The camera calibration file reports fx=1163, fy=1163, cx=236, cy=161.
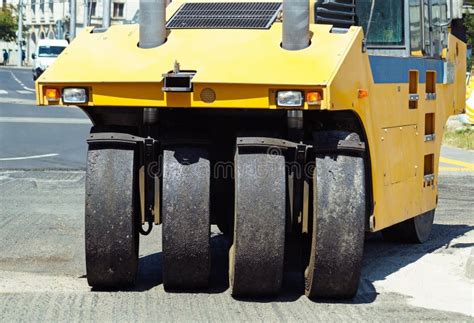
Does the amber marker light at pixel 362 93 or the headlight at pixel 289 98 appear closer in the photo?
the headlight at pixel 289 98

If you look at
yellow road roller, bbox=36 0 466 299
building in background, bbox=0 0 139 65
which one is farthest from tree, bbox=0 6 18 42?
yellow road roller, bbox=36 0 466 299

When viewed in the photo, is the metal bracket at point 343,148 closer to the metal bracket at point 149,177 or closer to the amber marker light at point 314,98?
the amber marker light at point 314,98

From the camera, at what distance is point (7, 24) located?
11750 cm

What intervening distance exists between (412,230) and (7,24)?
110692mm

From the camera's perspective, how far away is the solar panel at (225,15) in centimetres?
848

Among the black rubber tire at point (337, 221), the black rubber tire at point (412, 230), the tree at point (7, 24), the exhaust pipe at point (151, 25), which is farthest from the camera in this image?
the tree at point (7, 24)

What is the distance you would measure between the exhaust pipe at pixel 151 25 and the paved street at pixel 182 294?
5.67 feet

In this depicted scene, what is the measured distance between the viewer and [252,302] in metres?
7.80

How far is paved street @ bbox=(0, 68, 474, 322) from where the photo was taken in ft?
24.4

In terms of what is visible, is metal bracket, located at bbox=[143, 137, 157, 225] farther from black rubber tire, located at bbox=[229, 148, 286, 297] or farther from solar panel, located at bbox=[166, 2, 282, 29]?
solar panel, located at bbox=[166, 2, 282, 29]

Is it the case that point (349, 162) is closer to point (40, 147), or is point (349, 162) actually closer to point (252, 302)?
point (252, 302)

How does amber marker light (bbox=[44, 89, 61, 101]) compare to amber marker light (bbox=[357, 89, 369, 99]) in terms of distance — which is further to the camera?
amber marker light (bbox=[357, 89, 369, 99])

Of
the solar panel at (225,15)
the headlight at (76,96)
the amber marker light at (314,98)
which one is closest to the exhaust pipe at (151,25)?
the solar panel at (225,15)

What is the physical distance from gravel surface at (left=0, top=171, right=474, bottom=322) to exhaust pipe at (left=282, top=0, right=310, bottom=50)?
1.74 m
